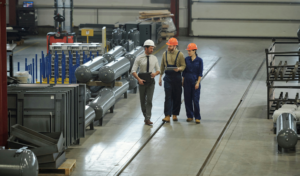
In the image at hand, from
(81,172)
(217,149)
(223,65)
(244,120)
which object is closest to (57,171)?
(81,172)

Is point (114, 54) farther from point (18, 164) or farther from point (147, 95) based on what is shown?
point (18, 164)

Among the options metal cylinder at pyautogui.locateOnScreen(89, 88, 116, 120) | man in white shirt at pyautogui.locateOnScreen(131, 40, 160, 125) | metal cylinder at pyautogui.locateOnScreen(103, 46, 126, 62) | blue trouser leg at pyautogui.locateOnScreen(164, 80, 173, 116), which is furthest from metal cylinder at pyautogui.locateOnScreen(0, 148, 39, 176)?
metal cylinder at pyautogui.locateOnScreen(103, 46, 126, 62)

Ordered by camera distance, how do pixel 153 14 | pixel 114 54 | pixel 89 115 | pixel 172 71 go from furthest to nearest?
pixel 153 14 < pixel 114 54 < pixel 172 71 < pixel 89 115

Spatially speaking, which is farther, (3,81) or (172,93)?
(172,93)

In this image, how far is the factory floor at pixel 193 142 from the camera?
20.1 ft

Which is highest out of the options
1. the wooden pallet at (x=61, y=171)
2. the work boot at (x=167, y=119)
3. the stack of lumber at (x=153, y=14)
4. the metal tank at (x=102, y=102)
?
the stack of lumber at (x=153, y=14)

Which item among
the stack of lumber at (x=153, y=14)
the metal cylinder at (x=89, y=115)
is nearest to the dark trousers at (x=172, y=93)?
the metal cylinder at (x=89, y=115)

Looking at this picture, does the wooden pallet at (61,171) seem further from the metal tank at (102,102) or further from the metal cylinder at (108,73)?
the metal cylinder at (108,73)

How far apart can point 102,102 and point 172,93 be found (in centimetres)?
134

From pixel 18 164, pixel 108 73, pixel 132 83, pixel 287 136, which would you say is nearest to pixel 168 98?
pixel 108 73

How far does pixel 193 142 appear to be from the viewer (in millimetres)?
7293

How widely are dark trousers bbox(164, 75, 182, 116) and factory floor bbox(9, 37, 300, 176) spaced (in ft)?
0.92

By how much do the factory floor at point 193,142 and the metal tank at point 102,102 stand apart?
298 millimetres

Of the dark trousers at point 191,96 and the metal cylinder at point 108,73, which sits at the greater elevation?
the metal cylinder at point 108,73
